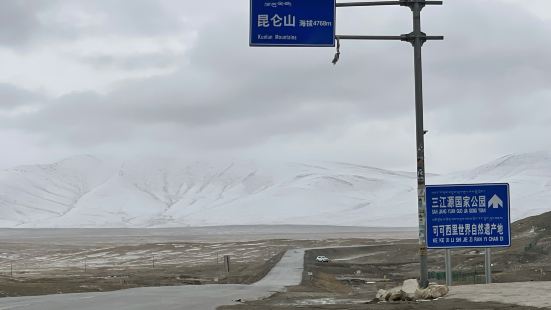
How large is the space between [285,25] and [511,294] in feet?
26.8

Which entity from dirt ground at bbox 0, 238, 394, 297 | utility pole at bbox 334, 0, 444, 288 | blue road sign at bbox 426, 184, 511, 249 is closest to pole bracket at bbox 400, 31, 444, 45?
utility pole at bbox 334, 0, 444, 288

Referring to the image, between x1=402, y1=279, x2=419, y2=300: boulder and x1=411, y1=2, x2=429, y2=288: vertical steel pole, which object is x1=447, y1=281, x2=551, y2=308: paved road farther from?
x1=411, y1=2, x2=429, y2=288: vertical steel pole

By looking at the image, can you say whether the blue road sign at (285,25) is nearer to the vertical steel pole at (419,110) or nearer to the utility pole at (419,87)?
the utility pole at (419,87)

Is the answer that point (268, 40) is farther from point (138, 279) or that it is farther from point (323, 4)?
point (138, 279)

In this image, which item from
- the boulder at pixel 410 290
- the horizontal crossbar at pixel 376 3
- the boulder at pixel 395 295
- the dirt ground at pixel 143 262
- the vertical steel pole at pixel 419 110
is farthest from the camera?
the dirt ground at pixel 143 262

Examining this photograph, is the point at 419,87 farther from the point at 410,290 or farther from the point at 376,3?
the point at 410,290

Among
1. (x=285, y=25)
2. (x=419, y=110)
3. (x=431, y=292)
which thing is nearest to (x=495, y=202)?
(x=431, y=292)

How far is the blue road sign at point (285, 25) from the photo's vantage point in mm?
16469

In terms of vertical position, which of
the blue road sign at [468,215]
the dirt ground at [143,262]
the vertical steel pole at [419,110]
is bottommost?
the dirt ground at [143,262]

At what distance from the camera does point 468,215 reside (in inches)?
791

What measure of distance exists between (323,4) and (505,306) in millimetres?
7292

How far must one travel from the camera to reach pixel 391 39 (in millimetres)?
18125

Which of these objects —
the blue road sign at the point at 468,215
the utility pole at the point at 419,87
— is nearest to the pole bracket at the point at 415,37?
the utility pole at the point at 419,87

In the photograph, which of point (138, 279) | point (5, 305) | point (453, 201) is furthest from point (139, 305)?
point (138, 279)
